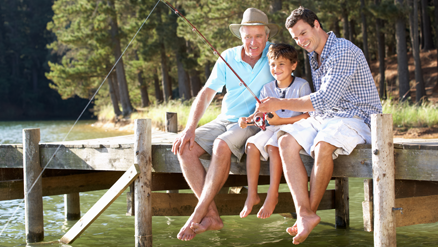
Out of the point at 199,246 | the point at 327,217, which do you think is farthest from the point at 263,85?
the point at 327,217

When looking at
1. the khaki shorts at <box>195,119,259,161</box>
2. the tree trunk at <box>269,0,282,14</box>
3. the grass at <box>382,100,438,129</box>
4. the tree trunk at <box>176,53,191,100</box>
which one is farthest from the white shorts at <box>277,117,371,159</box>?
the tree trunk at <box>176,53,191,100</box>

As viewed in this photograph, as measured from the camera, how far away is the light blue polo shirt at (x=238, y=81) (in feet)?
13.4

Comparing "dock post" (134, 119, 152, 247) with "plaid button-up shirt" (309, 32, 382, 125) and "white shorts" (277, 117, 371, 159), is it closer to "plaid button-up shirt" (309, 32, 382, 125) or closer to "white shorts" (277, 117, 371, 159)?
"white shorts" (277, 117, 371, 159)

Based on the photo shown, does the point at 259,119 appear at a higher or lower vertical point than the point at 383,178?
A: higher

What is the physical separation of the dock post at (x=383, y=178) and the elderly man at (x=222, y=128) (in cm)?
105

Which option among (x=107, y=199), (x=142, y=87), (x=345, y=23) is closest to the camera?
(x=107, y=199)

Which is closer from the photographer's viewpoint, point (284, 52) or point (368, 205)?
point (368, 205)

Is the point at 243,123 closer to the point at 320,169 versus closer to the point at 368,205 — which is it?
the point at 320,169

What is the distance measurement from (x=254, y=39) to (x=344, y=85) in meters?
1.02

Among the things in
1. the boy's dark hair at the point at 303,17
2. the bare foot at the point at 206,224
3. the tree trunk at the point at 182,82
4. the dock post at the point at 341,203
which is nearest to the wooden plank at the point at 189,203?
the dock post at the point at 341,203

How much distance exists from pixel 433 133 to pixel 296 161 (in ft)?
26.9

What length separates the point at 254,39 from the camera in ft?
13.3

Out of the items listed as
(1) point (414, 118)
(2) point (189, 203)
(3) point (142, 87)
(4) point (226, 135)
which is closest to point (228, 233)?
(2) point (189, 203)

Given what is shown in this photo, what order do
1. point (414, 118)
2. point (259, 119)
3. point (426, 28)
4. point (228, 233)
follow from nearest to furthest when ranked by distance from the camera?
point (259, 119) < point (228, 233) < point (414, 118) < point (426, 28)
